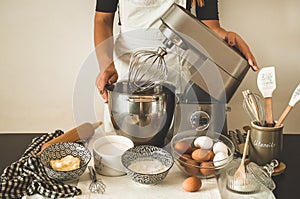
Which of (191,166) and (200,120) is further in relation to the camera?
(200,120)

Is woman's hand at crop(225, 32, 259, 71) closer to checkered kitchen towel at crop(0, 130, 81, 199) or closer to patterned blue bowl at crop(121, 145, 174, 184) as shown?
patterned blue bowl at crop(121, 145, 174, 184)

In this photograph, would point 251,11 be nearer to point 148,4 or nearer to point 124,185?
point 148,4

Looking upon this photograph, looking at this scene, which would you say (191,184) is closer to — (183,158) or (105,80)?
(183,158)

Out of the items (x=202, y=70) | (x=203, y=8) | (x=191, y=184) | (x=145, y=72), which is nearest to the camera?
(x=191, y=184)

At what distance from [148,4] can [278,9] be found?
0.49 meters

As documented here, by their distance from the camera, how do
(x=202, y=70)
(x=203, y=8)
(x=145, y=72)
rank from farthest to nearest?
(x=203, y=8), (x=145, y=72), (x=202, y=70)

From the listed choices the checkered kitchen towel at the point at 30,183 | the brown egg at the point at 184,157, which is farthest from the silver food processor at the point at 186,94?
the checkered kitchen towel at the point at 30,183

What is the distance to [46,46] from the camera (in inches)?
64.6

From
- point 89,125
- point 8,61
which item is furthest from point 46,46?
point 89,125

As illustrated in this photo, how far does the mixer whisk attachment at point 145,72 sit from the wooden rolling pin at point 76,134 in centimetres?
15

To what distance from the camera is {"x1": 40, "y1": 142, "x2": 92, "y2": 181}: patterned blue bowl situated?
939mm

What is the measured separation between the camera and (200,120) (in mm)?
1074

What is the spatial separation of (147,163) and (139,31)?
0.55 m

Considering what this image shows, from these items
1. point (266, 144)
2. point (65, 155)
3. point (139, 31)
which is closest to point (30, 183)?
point (65, 155)
